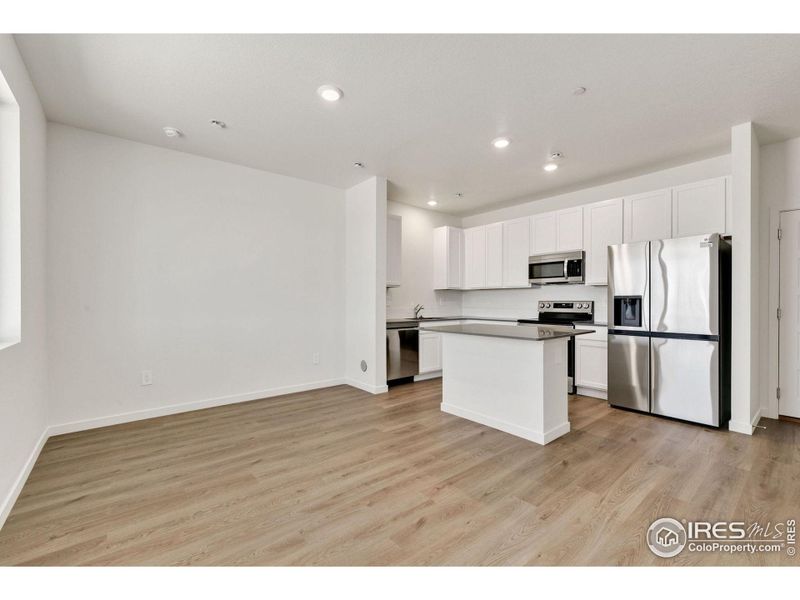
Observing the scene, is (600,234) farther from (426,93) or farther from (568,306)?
(426,93)

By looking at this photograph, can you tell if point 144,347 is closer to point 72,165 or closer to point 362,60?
point 72,165

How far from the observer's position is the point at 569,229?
15.3 ft

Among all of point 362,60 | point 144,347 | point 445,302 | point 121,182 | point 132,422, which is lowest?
point 132,422

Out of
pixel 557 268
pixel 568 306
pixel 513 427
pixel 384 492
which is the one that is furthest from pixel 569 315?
pixel 384 492

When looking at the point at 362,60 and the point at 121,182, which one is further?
the point at 121,182

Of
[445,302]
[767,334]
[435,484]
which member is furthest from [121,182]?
[767,334]

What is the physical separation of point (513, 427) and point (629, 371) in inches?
61.9

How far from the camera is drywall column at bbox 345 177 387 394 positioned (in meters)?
4.50

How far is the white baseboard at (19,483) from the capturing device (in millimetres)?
1891

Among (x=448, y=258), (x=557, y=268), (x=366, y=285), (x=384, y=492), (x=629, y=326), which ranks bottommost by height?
(x=384, y=492)

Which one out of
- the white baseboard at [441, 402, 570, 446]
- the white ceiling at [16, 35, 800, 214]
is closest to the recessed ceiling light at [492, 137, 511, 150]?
the white ceiling at [16, 35, 800, 214]

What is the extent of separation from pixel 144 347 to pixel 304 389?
1.78 meters

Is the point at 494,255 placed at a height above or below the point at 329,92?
below
